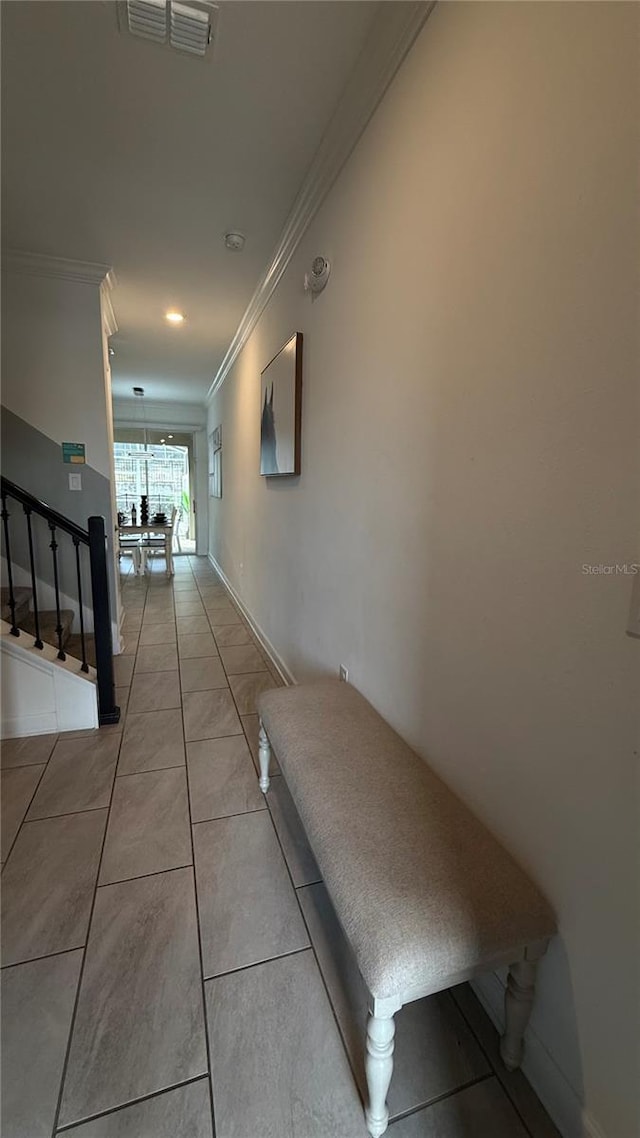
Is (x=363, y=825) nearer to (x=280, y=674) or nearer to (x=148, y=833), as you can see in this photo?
(x=148, y=833)

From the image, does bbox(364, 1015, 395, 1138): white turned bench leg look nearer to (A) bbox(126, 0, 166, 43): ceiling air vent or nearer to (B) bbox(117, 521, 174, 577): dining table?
(A) bbox(126, 0, 166, 43): ceiling air vent

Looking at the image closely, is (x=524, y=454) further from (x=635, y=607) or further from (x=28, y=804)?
(x=28, y=804)

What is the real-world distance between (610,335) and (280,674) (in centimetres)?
253

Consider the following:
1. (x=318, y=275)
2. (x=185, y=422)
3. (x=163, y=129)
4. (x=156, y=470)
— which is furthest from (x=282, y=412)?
(x=156, y=470)

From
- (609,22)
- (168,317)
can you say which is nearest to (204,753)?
(609,22)

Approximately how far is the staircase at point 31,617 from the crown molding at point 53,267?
6.91ft

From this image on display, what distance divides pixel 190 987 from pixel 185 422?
24.4ft

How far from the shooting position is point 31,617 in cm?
282

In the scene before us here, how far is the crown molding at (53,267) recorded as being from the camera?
272cm

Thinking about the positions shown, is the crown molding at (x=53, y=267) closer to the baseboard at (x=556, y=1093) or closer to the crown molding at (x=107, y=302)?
the crown molding at (x=107, y=302)

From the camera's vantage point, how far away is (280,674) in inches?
113

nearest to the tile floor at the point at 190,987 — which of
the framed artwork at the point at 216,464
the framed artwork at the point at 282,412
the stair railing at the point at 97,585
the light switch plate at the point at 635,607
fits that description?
the stair railing at the point at 97,585

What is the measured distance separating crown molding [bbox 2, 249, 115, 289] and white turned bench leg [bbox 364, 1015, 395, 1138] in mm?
3851

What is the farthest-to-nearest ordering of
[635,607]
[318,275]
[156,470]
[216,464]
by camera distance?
[156,470], [216,464], [318,275], [635,607]
